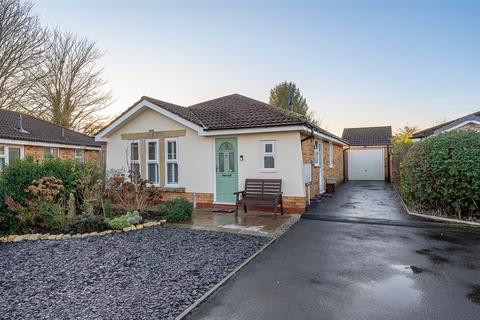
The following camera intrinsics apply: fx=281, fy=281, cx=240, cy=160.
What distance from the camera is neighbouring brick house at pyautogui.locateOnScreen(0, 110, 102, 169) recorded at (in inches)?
616

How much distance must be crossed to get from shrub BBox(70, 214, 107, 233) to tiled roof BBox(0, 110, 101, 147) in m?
10.7

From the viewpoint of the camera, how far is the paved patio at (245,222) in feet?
26.1

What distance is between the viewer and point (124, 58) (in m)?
15.0

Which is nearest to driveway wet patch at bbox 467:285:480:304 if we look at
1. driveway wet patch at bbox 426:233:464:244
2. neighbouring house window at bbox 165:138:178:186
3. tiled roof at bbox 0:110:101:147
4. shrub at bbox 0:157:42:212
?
driveway wet patch at bbox 426:233:464:244

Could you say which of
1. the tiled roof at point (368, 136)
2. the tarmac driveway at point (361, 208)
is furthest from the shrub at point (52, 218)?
the tiled roof at point (368, 136)

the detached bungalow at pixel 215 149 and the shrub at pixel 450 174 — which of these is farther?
the detached bungalow at pixel 215 149

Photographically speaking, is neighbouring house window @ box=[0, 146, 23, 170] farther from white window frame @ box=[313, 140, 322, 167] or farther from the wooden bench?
white window frame @ box=[313, 140, 322, 167]

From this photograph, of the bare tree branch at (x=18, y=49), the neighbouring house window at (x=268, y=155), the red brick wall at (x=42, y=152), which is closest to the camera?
the neighbouring house window at (x=268, y=155)

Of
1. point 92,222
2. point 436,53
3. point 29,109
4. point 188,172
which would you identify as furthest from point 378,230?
point 29,109

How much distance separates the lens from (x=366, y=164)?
78.5ft

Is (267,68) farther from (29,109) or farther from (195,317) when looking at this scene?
(29,109)

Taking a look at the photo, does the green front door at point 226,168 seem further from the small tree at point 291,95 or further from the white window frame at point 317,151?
the small tree at point 291,95

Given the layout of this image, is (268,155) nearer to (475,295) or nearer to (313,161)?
(313,161)

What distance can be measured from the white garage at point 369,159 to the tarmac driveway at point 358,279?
1705 cm
